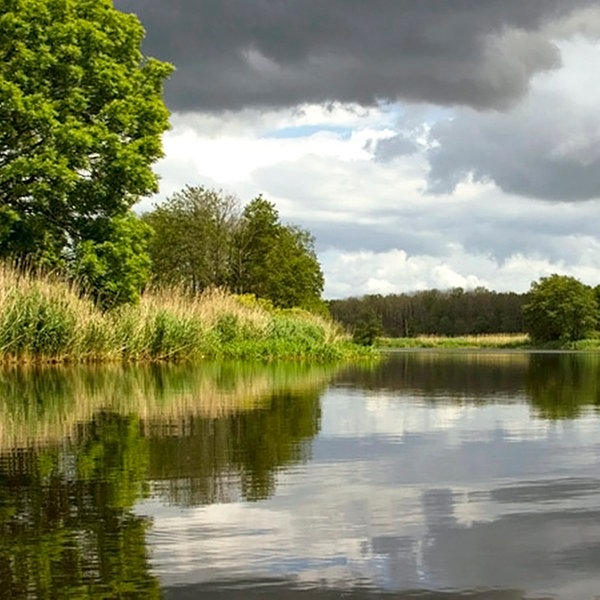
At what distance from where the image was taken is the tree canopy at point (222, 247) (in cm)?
5844

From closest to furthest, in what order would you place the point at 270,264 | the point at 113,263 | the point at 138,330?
the point at 138,330, the point at 113,263, the point at 270,264

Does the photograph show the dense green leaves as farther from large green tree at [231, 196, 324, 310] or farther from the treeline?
large green tree at [231, 196, 324, 310]

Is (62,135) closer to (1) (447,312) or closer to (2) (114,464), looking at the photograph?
(2) (114,464)

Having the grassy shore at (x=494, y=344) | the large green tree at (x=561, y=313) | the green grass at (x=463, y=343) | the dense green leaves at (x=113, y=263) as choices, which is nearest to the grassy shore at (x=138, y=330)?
the dense green leaves at (x=113, y=263)

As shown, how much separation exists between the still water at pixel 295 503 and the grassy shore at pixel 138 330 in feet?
31.4

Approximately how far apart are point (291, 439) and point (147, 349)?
16185 mm

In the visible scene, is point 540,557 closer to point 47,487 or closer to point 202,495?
point 202,495

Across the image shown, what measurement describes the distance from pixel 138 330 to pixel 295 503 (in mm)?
18384

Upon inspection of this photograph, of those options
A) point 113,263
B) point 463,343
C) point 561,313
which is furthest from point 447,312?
point 113,263

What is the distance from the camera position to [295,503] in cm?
478

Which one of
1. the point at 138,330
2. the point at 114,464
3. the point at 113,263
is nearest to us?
the point at 114,464

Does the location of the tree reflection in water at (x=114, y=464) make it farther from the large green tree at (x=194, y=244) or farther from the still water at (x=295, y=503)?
the large green tree at (x=194, y=244)

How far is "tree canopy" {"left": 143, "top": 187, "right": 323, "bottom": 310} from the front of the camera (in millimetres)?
58438

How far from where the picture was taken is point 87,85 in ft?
89.9
